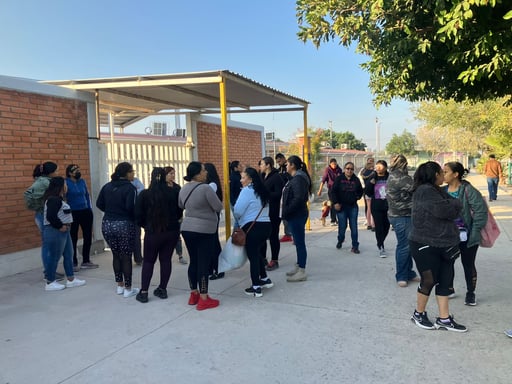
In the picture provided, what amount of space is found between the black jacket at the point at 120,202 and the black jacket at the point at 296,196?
1.97 meters

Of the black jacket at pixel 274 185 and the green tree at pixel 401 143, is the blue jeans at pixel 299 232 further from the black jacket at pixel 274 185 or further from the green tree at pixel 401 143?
the green tree at pixel 401 143

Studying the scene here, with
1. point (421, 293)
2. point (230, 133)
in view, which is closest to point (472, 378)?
point (421, 293)

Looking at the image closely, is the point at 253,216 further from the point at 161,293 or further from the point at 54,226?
the point at 54,226

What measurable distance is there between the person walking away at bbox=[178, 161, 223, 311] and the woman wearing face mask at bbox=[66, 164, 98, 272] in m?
2.46

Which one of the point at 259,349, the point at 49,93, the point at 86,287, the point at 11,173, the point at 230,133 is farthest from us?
the point at 230,133

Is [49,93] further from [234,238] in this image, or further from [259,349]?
[259,349]

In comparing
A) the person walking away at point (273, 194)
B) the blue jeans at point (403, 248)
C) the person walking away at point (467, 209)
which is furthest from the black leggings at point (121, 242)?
the person walking away at point (467, 209)

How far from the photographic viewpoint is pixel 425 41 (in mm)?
3680

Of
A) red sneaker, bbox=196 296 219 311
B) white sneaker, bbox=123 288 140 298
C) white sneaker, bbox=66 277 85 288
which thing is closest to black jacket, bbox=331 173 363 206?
red sneaker, bbox=196 296 219 311

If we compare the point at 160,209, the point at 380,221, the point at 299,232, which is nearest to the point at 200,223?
the point at 160,209

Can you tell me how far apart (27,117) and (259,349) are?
519 centimetres

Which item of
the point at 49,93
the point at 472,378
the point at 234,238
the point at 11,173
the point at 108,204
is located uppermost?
the point at 49,93

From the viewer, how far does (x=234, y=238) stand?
191 inches

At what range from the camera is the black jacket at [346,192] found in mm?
7023
